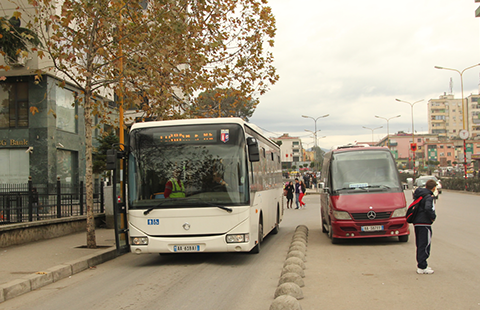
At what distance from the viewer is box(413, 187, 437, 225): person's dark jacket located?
7.88 m

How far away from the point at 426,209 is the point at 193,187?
4.33 meters

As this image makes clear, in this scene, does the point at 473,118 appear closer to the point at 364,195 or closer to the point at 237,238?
the point at 364,195

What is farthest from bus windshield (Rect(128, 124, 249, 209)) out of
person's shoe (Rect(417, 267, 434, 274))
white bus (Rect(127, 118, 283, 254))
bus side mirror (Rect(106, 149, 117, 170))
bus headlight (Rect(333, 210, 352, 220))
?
person's shoe (Rect(417, 267, 434, 274))

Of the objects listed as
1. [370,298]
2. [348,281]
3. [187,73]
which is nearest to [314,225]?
[187,73]

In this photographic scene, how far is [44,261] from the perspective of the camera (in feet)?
33.2

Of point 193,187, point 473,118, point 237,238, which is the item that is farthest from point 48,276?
point 473,118

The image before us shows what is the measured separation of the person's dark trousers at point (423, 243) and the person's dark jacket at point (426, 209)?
0.32 ft

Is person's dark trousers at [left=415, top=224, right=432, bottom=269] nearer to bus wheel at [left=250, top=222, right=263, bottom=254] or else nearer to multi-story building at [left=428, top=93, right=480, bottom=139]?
bus wheel at [left=250, top=222, right=263, bottom=254]

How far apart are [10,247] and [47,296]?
18.1ft

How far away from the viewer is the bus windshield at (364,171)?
12094 millimetres

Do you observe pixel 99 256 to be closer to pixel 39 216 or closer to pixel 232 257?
pixel 232 257

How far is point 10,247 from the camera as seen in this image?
1224cm

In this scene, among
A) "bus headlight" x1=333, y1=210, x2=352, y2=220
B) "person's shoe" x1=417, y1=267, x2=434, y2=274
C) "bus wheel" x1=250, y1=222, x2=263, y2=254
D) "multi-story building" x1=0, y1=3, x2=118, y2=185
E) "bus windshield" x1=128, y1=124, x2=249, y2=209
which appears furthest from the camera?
"multi-story building" x1=0, y1=3, x2=118, y2=185

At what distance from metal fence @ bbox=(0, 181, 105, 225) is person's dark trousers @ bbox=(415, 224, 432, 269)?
10.7 m
